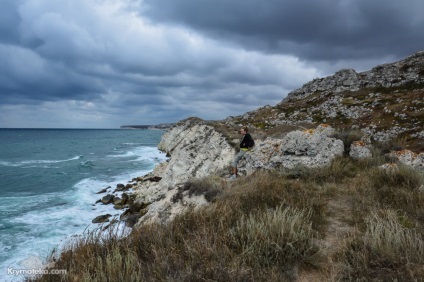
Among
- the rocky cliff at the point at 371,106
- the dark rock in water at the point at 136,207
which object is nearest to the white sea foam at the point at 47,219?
the dark rock in water at the point at 136,207

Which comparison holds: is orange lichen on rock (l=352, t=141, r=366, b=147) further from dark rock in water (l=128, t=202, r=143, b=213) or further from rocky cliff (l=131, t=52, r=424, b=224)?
dark rock in water (l=128, t=202, r=143, b=213)

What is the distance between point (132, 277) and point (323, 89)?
5709 cm

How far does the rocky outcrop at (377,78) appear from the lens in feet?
135

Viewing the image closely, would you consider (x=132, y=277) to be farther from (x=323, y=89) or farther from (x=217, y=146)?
(x=323, y=89)

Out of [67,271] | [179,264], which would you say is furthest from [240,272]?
[67,271]

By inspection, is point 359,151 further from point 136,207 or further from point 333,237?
point 136,207

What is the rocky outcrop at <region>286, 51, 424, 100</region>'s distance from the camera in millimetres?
41062

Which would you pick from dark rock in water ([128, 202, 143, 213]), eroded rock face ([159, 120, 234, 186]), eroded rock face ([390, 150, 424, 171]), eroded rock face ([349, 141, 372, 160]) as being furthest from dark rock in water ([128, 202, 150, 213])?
eroded rock face ([390, 150, 424, 171])

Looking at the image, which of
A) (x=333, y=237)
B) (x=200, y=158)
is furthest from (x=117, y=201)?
(x=333, y=237)

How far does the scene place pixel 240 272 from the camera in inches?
125

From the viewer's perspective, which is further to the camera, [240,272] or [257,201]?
[257,201]

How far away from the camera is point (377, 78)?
4638 centimetres

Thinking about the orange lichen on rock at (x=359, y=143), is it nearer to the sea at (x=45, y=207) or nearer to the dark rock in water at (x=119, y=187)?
the sea at (x=45, y=207)

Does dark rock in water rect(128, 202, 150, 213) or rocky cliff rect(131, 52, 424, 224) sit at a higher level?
rocky cliff rect(131, 52, 424, 224)
